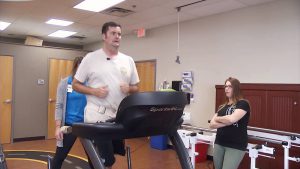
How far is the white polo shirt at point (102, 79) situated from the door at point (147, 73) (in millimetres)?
4464

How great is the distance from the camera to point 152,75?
246 inches

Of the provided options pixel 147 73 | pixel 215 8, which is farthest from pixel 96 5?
pixel 147 73

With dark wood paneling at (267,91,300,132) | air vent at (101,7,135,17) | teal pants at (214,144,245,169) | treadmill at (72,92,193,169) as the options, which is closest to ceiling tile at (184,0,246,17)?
air vent at (101,7,135,17)

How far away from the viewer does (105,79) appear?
64.9 inches

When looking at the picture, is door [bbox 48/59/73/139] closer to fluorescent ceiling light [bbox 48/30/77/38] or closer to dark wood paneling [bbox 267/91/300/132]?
fluorescent ceiling light [bbox 48/30/77/38]

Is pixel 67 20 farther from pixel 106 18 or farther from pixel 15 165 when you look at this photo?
pixel 15 165

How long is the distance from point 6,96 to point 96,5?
3115 mm

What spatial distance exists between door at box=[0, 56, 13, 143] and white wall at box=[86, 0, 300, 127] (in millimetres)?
3218

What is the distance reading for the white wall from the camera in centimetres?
390

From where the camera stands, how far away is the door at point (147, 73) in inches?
245

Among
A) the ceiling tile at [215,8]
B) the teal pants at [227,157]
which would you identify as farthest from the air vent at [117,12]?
the teal pants at [227,157]

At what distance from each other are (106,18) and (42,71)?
2.24m

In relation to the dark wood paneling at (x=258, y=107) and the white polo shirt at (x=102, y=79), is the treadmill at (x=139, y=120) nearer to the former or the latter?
the white polo shirt at (x=102, y=79)

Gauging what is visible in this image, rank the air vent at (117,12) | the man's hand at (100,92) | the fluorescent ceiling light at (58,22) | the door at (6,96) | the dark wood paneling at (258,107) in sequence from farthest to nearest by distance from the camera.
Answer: the door at (6,96) → the fluorescent ceiling light at (58,22) → the air vent at (117,12) → the dark wood paneling at (258,107) → the man's hand at (100,92)
